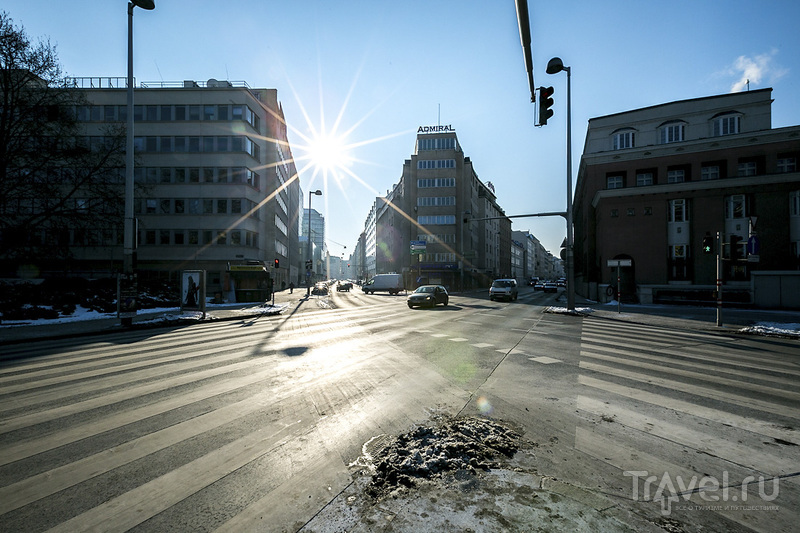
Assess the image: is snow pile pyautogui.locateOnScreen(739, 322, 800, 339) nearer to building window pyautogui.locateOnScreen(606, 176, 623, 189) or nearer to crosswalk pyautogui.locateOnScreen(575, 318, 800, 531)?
crosswalk pyautogui.locateOnScreen(575, 318, 800, 531)

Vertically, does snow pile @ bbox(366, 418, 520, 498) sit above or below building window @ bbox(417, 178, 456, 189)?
below

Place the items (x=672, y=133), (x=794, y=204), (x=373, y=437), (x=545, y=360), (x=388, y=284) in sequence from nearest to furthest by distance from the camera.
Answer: (x=373, y=437)
(x=545, y=360)
(x=794, y=204)
(x=672, y=133)
(x=388, y=284)

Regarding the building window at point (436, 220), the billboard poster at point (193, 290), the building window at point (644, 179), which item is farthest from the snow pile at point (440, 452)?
the building window at point (436, 220)

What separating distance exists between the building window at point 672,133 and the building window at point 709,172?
345 centimetres

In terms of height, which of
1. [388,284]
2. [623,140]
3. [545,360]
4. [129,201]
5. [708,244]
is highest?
[623,140]

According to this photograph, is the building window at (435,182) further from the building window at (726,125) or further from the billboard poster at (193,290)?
the billboard poster at (193,290)

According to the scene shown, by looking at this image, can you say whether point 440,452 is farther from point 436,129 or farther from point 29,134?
point 436,129

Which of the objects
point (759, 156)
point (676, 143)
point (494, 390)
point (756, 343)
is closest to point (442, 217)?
point (676, 143)

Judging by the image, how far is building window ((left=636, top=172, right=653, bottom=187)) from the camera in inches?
1162

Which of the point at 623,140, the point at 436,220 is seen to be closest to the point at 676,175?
the point at 623,140

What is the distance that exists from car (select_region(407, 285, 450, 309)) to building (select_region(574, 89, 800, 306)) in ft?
47.7

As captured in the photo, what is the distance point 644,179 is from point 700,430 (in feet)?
109

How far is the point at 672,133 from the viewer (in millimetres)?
29703

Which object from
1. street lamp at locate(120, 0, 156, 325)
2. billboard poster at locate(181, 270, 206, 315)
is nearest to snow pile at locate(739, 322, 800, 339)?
billboard poster at locate(181, 270, 206, 315)
